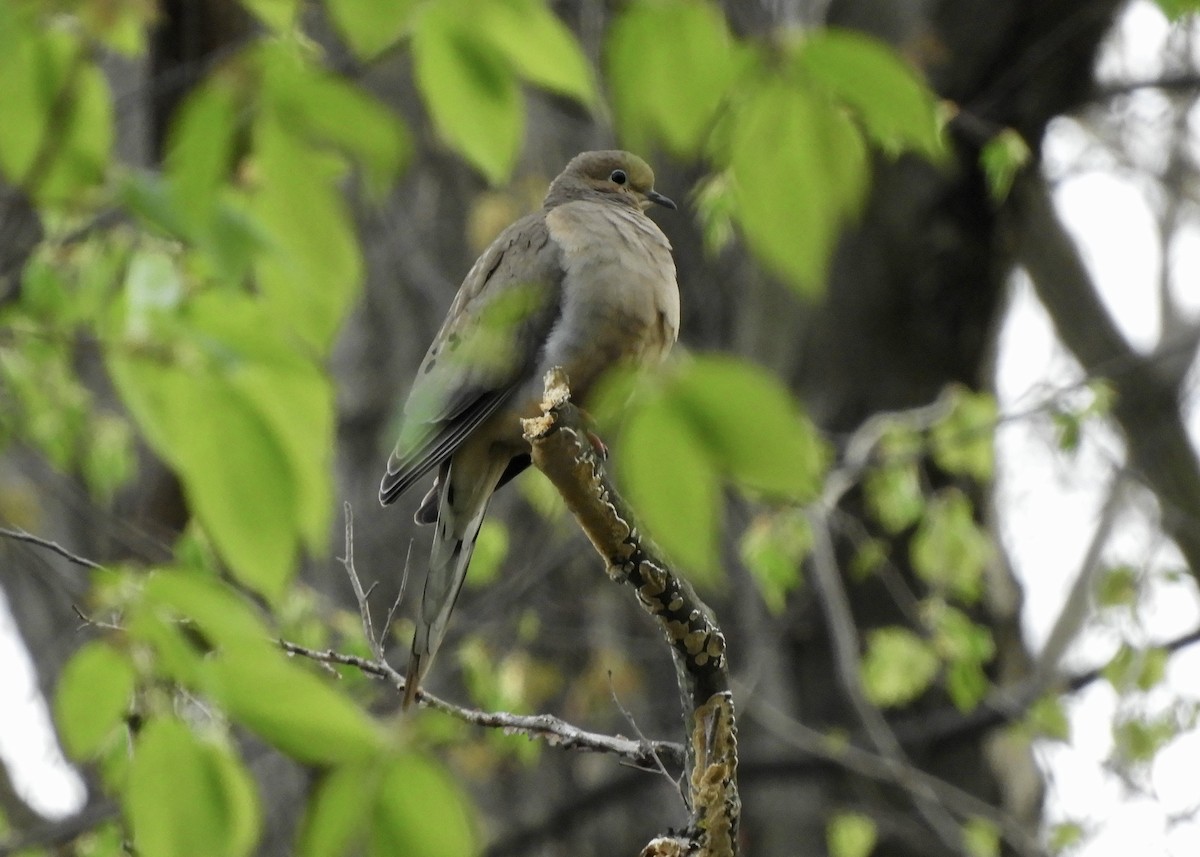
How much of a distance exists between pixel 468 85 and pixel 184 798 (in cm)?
53

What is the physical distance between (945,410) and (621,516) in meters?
3.32

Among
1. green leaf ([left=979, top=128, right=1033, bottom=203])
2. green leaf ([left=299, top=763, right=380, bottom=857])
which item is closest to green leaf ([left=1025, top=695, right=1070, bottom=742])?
green leaf ([left=979, top=128, right=1033, bottom=203])

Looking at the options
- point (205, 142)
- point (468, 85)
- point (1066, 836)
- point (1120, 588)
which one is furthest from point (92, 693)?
point (1066, 836)

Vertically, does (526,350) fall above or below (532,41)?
above

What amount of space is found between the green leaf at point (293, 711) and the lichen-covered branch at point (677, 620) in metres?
1.23

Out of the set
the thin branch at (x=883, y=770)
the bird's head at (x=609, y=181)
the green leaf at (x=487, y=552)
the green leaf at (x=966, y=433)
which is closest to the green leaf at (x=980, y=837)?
the thin branch at (x=883, y=770)

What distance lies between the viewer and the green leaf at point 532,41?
3.54 ft

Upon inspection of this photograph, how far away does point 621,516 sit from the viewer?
242cm

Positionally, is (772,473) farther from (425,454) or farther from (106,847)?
(106,847)

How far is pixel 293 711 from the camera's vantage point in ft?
3.13

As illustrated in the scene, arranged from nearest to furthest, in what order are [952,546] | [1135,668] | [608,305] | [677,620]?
[677,620]
[608,305]
[1135,668]
[952,546]

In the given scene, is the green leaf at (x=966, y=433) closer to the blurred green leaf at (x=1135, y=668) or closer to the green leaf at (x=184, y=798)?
the blurred green leaf at (x=1135, y=668)

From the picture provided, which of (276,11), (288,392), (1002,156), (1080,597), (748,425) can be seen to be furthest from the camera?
(1080,597)

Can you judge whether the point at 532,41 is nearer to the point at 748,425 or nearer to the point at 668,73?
the point at 668,73
